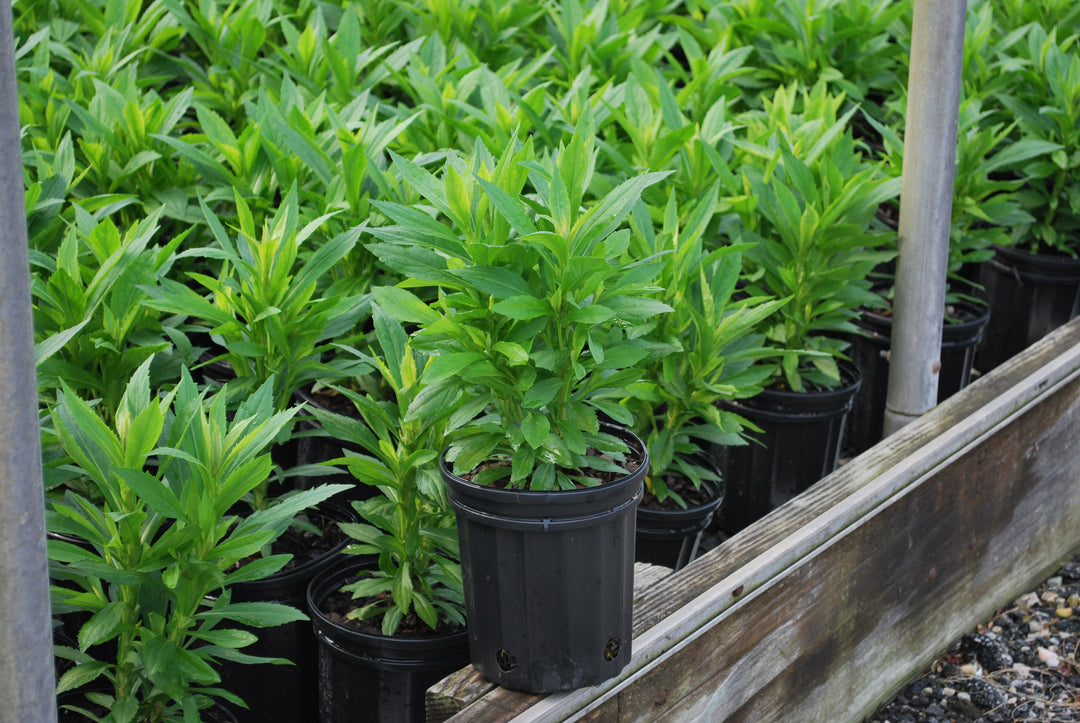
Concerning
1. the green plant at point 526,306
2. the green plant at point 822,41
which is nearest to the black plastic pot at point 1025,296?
the green plant at point 822,41

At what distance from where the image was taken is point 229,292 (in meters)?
2.43

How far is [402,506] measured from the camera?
7.44 feet

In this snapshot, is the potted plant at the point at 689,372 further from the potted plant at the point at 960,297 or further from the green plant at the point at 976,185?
the green plant at the point at 976,185

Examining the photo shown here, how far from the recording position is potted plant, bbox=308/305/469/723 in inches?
86.7

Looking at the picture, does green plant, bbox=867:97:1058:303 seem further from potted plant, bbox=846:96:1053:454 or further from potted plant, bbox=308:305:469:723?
potted plant, bbox=308:305:469:723

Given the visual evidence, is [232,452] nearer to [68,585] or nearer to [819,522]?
[68,585]

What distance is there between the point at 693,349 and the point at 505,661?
0.96 meters

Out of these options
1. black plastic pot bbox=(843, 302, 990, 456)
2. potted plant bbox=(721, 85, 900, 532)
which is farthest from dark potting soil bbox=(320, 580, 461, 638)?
black plastic pot bbox=(843, 302, 990, 456)

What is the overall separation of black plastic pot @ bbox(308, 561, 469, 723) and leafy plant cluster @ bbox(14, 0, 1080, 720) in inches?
2.5

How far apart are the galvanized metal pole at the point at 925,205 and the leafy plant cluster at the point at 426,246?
90 millimetres

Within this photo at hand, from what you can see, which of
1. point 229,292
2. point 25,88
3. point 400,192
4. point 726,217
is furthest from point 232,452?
point 25,88

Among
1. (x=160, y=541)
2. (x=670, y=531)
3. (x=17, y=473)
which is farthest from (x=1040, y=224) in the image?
(x=17, y=473)

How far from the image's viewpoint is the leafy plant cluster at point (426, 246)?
77.2 inches

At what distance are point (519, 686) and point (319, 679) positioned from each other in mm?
559
